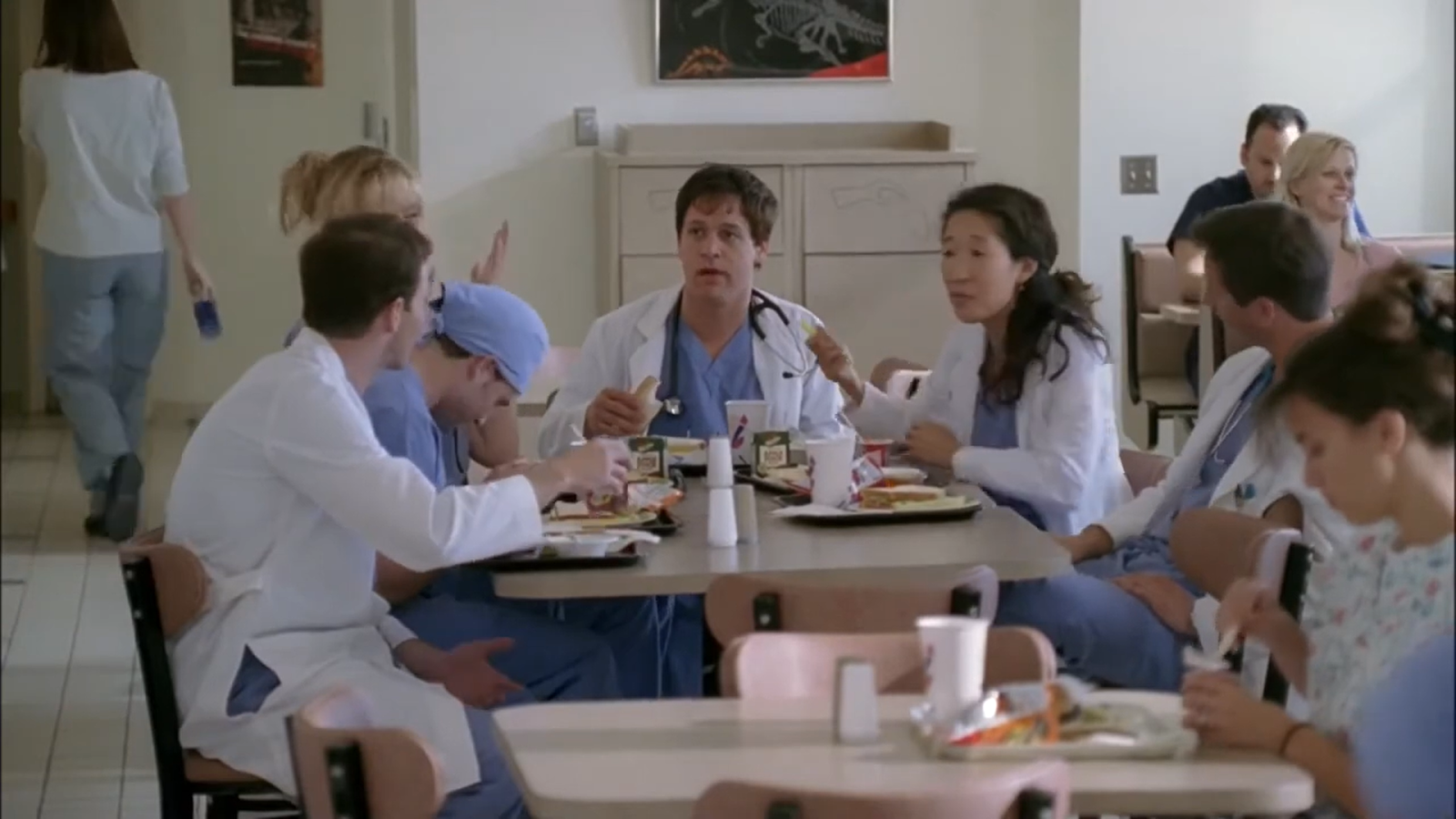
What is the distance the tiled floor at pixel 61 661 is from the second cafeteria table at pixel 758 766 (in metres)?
0.81

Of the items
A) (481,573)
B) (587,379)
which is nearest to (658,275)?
(587,379)

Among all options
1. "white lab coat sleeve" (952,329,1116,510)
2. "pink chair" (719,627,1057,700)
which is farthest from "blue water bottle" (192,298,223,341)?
"pink chair" (719,627,1057,700)

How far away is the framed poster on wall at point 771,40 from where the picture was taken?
758 cm

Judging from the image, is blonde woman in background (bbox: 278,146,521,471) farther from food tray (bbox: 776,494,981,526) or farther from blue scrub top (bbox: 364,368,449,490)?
food tray (bbox: 776,494,981,526)

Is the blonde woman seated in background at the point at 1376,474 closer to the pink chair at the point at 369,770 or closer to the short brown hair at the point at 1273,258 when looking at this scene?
the pink chair at the point at 369,770

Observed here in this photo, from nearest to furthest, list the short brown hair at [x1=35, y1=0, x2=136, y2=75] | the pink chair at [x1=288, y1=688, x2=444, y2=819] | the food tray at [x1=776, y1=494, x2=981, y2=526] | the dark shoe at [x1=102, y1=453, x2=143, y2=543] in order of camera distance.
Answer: the pink chair at [x1=288, y1=688, x2=444, y2=819], the food tray at [x1=776, y1=494, x2=981, y2=526], the short brown hair at [x1=35, y1=0, x2=136, y2=75], the dark shoe at [x1=102, y1=453, x2=143, y2=543]

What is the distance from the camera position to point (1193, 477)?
12.6 feet

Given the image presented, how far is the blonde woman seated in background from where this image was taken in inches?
86.4

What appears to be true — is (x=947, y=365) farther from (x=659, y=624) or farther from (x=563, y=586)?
(x=563, y=586)

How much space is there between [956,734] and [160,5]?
7.14m

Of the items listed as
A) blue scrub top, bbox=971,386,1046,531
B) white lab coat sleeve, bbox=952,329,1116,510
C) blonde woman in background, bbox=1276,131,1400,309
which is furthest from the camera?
blonde woman in background, bbox=1276,131,1400,309

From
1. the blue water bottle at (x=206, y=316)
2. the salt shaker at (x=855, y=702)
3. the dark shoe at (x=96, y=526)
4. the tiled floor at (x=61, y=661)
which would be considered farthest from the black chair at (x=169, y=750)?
the blue water bottle at (x=206, y=316)

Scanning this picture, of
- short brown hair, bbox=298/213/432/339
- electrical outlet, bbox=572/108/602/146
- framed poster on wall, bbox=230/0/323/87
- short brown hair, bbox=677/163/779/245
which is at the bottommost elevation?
short brown hair, bbox=298/213/432/339

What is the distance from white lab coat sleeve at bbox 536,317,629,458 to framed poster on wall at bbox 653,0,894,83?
128 inches
